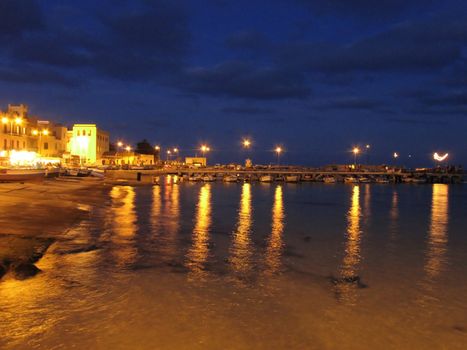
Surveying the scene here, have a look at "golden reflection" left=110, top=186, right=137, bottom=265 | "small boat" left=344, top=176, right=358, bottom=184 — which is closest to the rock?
"golden reflection" left=110, top=186, right=137, bottom=265

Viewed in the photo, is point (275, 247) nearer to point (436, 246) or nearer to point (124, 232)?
point (124, 232)

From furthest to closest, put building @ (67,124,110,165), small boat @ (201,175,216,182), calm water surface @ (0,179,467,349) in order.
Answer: building @ (67,124,110,165), small boat @ (201,175,216,182), calm water surface @ (0,179,467,349)

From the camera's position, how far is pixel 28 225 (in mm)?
22688

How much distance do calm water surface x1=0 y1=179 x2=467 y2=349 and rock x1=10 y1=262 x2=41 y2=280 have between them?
334 mm

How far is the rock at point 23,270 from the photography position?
14.4 meters

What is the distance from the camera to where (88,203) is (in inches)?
1523

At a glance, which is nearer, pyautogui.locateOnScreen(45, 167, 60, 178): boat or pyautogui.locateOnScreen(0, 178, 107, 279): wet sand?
pyautogui.locateOnScreen(0, 178, 107, 279): wet sand

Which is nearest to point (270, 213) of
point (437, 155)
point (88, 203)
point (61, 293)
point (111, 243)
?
point (88, 203)

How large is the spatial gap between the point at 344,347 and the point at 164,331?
4468 millimetres

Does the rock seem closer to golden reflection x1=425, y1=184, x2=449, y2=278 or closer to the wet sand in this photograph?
the wet sand

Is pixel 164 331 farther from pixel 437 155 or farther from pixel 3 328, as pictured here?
pixel 437 155

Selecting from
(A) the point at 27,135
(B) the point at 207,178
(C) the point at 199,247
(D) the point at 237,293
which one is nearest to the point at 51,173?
(A) the point at 27,135

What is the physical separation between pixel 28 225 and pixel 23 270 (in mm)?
8709

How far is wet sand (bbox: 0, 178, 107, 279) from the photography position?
15477 mm
